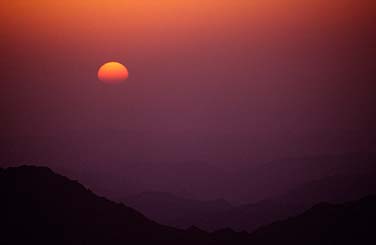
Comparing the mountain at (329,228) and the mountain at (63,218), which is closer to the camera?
the mountain at (63,218)

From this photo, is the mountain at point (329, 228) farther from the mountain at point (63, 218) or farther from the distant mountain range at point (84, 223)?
the mountain at point (63, 218)

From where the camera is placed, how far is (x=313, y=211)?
102 metres

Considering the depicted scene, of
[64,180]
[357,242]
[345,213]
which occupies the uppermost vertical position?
[64,180]

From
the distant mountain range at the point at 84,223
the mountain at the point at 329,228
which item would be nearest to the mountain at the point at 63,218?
the distant mountain range at the point at 84,223

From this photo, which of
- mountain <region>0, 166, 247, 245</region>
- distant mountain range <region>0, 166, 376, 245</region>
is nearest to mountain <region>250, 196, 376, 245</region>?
distant mountain range <region>0, 166, 376, 245</region>

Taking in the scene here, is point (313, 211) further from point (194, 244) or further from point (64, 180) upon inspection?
point (64, 180)

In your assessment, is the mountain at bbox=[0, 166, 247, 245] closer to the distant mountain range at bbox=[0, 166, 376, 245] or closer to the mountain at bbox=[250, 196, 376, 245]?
the distant mountain range at bbox=[0, 166, 376, 245]

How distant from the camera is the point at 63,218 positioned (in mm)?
80188

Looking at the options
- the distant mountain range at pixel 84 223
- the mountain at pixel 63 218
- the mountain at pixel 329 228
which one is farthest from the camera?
the mountain at pixel 329 228

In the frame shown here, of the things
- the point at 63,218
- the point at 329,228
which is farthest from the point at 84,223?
the point at 329,228

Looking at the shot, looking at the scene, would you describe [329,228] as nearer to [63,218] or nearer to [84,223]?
[84,223]

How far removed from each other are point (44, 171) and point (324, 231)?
174ft

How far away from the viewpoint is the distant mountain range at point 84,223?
3039 inches

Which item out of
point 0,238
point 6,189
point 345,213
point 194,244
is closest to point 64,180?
point 6,189
